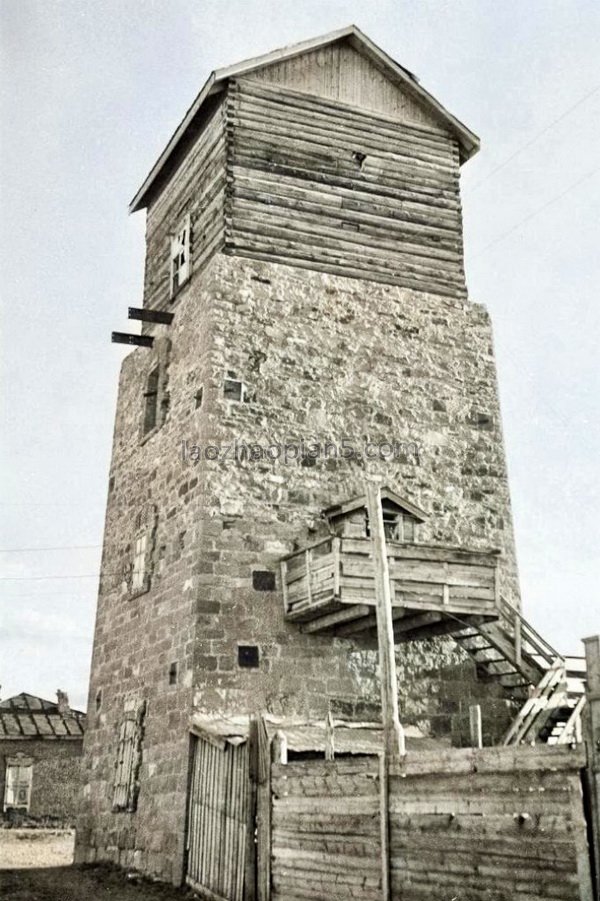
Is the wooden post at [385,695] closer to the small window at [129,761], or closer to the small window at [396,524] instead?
the small window at [396,524]

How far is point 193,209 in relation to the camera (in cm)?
2234

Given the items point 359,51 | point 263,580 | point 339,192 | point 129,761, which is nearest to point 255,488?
point 263,580

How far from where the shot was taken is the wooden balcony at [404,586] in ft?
52.7

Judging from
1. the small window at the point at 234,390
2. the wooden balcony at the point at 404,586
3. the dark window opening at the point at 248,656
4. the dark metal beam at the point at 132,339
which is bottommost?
the dark window opening at the point at 248,656

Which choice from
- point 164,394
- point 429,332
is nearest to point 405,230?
point 429,332

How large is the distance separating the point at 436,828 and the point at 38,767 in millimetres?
25845

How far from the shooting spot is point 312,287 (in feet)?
67.7

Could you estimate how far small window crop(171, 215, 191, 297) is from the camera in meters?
22.0

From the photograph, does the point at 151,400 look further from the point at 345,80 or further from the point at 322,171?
the point at 345,80

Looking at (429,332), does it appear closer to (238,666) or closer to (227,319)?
(227,319)

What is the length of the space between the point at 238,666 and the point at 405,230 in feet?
35.7

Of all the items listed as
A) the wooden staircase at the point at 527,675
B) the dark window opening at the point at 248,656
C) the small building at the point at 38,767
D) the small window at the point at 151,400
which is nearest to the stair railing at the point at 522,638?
the wooden staircase at the point at 527,675

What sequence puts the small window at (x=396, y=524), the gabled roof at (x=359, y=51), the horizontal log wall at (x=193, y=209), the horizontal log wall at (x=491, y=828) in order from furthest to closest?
the gabled roof at (x=359, y=51), the horizontal log wall at (x=193, y=209), the small window at (x=396, y=524), the horizontal log wall at (x=491, y=828)

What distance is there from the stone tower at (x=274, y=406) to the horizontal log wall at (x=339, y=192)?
0.05 meters
